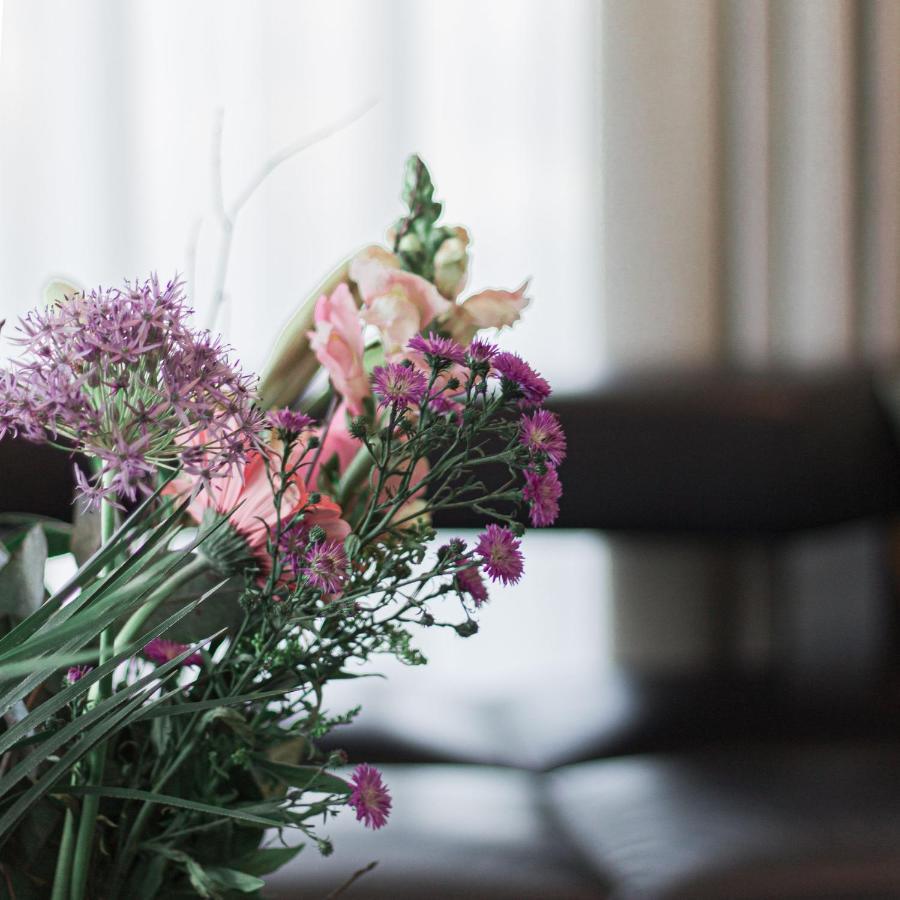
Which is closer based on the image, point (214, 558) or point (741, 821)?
point (214, 558)

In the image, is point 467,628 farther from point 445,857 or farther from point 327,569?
point 445,857

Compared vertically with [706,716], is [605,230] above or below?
above

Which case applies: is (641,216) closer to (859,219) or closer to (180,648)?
(859,219)

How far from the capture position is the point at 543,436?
0.37 m

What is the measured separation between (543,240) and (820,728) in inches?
32.9

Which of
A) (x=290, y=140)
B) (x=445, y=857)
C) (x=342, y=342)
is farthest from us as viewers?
(x=290, y=140)

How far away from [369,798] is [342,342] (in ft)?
0.55

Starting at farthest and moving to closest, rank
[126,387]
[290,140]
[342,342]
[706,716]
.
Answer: [290,140], [706,716], [342,342], [126,387]

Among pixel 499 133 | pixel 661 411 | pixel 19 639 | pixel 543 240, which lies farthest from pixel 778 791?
pixel 499 133

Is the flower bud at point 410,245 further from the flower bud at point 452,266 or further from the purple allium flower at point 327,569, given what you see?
the purple allium flower at point 327,569

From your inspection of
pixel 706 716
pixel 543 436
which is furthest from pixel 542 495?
pixel 706 716

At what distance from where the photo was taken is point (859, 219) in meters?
1.73

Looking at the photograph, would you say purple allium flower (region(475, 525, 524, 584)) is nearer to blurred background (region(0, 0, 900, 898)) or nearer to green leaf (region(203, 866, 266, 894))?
green leaf (region(203, 866, 266, 894))

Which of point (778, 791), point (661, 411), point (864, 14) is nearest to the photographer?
point (778, 791)
